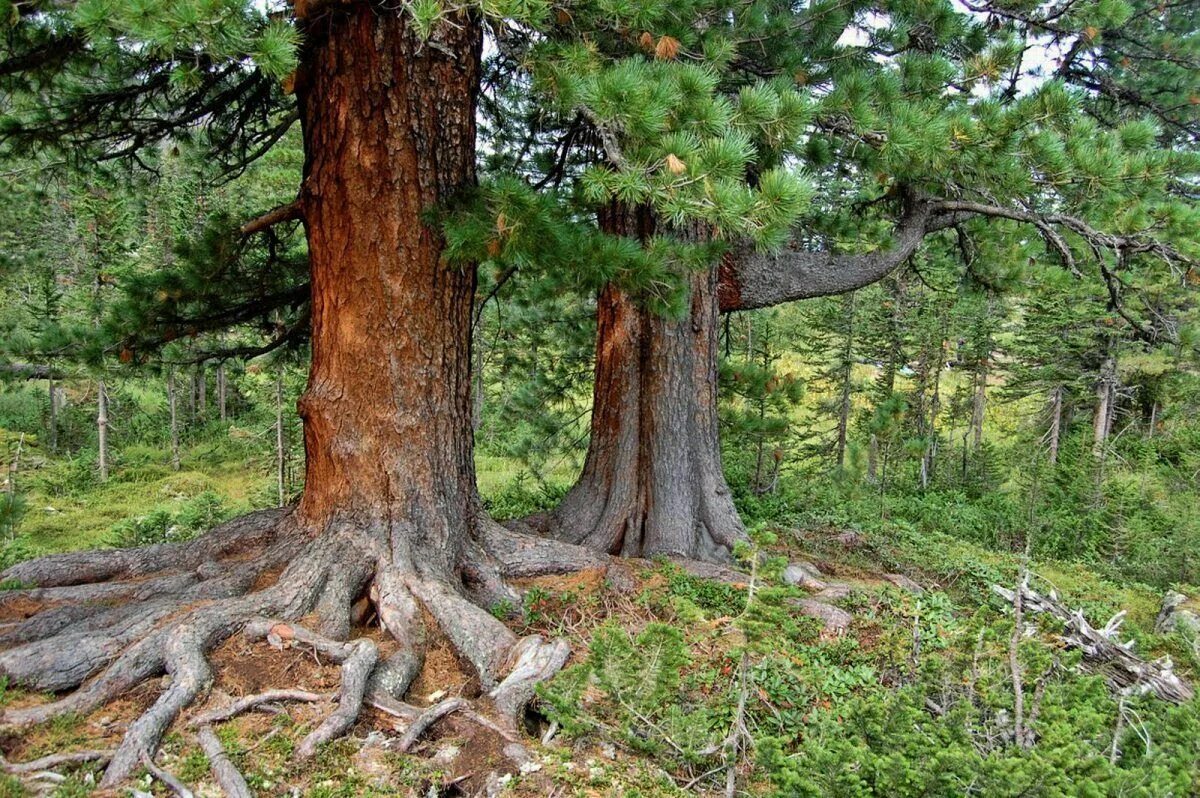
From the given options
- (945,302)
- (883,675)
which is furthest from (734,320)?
(883,675)

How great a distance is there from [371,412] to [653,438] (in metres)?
2.24

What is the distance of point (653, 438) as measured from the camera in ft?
16.5

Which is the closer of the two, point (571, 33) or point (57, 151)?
point (571, 33)

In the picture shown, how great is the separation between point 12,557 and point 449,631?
5.25 m

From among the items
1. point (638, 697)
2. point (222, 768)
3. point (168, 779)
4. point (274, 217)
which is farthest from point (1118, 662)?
point (274, 217)

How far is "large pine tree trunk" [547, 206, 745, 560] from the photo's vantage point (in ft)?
16.4

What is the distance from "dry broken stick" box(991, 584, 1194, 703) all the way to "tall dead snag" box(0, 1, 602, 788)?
2499mm

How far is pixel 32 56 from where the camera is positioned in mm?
3398

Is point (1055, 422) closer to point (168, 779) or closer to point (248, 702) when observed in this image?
point (248, 702)

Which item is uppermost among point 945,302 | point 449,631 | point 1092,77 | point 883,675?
point 1092,77

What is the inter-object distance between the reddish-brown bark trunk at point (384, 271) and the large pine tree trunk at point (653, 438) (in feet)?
5.52

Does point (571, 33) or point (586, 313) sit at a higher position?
point (571, 33)

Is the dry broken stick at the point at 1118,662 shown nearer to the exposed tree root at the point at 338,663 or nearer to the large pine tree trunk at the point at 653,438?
the large pine tree trunk at the point at 653,438

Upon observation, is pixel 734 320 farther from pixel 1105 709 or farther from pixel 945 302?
pixel 1105 709
